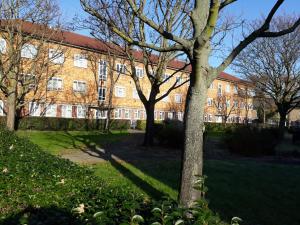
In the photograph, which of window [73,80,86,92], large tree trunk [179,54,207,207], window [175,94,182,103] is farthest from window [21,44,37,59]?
window [175,94,182,103]

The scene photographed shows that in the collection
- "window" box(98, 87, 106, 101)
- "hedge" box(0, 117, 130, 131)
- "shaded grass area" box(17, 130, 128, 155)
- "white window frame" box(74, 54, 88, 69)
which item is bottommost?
"shaded grass area" box(17, 130, 128, 155)

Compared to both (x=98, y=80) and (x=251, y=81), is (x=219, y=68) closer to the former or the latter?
(x=251, y=81)

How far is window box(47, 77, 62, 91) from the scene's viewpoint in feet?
143

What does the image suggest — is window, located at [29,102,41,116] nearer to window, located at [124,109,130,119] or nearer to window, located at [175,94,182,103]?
window, located at [124,109,130,119]

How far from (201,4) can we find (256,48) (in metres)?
33.6

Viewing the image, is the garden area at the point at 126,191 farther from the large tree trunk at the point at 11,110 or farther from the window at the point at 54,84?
the window at the point at 54,84

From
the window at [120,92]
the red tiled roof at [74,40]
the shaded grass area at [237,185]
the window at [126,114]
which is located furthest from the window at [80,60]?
the shaded grass area at [237,185]

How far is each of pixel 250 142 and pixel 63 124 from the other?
912 inches

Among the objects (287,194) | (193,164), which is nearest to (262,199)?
(287,194)

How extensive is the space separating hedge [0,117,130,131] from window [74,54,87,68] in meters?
8.44

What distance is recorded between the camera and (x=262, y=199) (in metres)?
9.50

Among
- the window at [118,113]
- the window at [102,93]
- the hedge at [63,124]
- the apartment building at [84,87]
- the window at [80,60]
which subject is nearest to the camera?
the hedge at [63,124]

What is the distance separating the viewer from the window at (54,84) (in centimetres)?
4344

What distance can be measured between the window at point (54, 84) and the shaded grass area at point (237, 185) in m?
31.5
